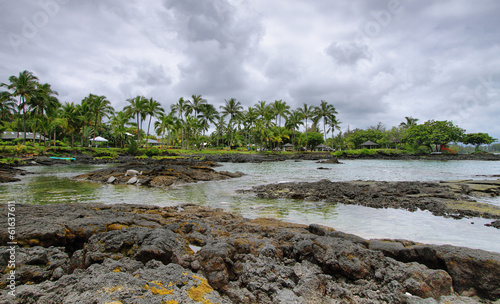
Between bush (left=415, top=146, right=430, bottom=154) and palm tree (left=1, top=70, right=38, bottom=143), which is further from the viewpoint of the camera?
bush (left=415, top=146, right=430, bottom=154)

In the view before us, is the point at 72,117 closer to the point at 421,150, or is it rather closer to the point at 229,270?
the point at 229,270

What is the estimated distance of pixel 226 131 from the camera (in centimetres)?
9606

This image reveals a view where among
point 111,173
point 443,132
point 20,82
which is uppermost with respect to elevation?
point 20,82

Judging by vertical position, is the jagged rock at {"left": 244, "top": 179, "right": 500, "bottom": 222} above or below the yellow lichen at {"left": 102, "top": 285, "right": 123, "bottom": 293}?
below

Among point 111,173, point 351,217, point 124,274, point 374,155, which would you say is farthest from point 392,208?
point 374,155

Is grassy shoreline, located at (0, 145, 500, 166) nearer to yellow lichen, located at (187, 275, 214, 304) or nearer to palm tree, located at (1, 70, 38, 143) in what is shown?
palm tree, located at (1, 70, 38, 143)

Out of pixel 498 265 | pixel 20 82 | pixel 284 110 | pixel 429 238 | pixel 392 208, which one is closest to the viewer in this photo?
pixel 498 265

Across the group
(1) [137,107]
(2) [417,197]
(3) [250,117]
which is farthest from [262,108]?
(2) [417,197]

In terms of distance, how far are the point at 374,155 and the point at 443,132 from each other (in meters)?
20.2

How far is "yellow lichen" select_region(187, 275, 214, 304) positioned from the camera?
2.82 meters

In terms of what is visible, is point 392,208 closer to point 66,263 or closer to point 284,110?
point 66,263

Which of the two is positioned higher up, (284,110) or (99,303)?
(284,110)

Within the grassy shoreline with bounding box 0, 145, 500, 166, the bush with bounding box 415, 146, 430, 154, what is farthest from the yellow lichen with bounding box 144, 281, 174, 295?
the bush with bounding box 415, 146, 430, 154

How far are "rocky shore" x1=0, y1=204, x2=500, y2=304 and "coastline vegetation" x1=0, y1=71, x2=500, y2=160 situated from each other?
1862 inches
